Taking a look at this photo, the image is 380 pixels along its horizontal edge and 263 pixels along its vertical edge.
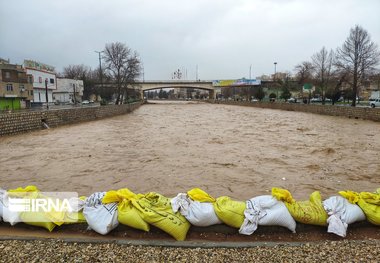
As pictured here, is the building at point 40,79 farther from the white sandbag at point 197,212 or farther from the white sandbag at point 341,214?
the white sandbag at point 341,214

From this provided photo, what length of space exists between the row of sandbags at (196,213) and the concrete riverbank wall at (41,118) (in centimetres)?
1386

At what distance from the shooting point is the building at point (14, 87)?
38.1 metres

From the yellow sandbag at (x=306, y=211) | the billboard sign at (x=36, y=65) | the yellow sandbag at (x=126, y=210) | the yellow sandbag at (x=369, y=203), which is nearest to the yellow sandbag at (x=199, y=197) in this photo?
the yellow sandbag at (x=126, y=210)

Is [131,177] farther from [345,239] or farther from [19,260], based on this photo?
[345,239]

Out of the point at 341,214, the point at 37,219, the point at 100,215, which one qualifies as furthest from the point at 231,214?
the point at 37,219

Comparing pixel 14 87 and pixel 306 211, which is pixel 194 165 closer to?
pixel 306 211

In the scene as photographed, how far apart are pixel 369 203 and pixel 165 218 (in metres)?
2.97

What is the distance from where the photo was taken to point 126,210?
13.1 feet

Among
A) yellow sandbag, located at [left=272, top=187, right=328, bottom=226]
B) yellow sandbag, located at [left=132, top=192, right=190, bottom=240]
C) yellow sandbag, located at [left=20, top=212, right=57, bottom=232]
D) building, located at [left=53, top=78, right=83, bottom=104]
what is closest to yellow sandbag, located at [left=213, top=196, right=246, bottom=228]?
yellow sandbag, located at [left=132, top=192, right=190, bottom=240]

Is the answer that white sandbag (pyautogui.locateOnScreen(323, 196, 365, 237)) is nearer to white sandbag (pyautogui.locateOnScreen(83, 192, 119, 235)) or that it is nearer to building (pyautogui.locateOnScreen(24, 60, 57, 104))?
white sandbag (pyautogui.locateOnScreen(83, 192, 119, 235))

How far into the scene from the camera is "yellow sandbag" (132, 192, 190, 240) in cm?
380

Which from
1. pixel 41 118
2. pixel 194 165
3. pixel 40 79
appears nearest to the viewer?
pixel 194 165

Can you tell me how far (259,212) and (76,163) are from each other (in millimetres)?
7221

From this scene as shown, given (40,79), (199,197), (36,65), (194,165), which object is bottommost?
(194,165)
